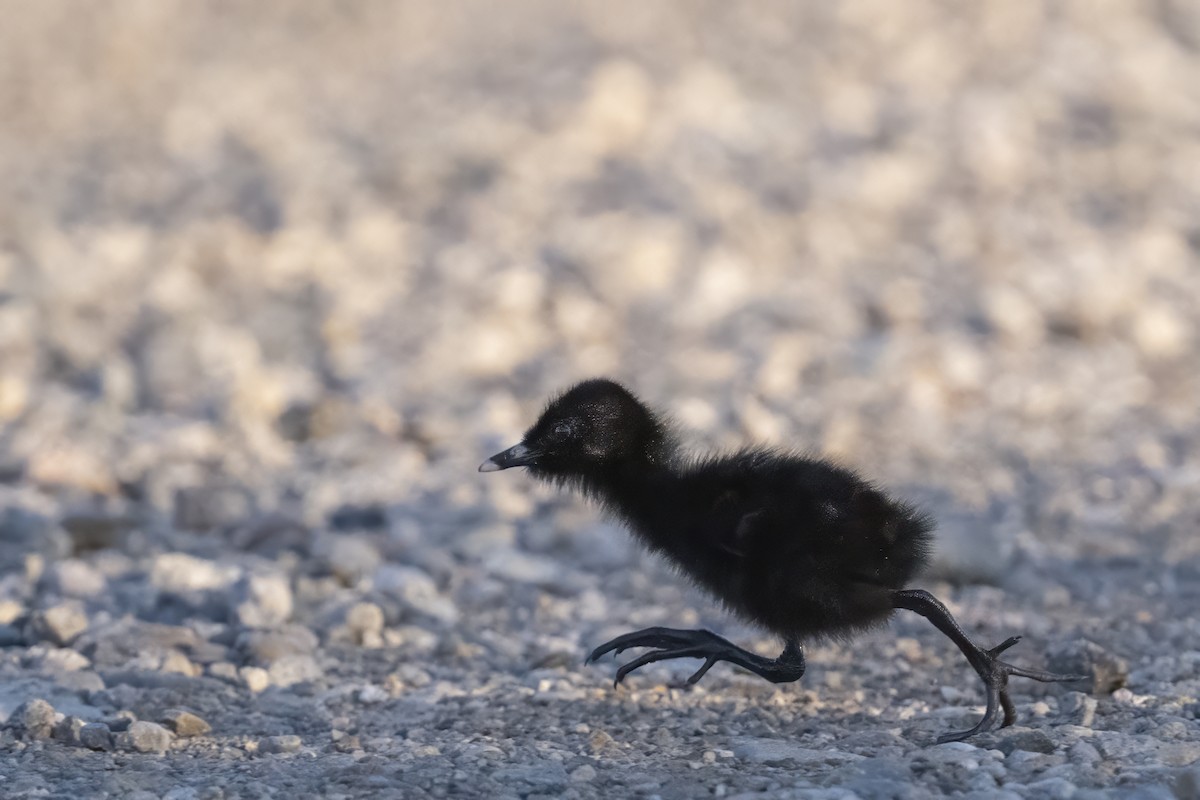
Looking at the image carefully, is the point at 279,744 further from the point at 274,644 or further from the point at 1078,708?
the point at 1078,708

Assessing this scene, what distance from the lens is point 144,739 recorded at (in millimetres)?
3859

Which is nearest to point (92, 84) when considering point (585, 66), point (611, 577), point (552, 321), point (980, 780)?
point (585, 66)

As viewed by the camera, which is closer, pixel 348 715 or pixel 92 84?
pixel 348 715

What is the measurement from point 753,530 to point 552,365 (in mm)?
3343

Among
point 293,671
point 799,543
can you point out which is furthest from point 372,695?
point 799,543

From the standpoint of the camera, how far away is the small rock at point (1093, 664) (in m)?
4.26

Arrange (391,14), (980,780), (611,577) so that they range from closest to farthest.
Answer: (980,780)
(611,577)
(391,14)

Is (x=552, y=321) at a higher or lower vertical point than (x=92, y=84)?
lower

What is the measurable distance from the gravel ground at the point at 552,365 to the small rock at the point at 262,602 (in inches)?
0.8

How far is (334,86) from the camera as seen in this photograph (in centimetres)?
977

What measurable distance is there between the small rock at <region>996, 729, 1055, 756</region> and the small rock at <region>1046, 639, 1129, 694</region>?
20.3 inches

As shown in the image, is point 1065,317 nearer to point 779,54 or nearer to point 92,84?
point 779,54

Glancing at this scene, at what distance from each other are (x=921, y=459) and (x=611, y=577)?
70.5 inches

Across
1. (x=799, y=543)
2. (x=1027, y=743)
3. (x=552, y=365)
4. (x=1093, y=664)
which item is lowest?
(x=1027, y=743)
